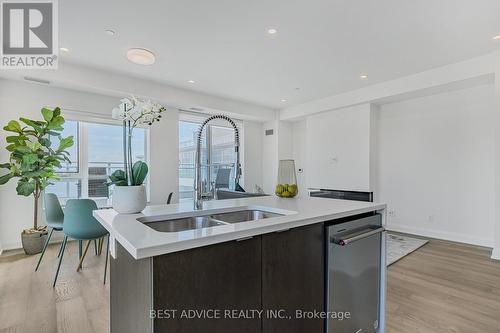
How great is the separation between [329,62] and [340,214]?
9.78 ft

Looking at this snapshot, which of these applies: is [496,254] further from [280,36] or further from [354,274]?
[280,36]

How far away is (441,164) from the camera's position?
432 cm

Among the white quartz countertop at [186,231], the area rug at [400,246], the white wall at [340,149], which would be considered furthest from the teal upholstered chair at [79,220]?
the white wall at [340,149]

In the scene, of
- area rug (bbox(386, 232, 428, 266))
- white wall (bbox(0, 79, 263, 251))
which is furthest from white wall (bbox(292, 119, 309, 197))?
white wall (bbox(0, 79, 263, 251))

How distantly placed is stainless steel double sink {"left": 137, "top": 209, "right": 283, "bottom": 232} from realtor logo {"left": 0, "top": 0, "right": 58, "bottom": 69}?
2.55 metres

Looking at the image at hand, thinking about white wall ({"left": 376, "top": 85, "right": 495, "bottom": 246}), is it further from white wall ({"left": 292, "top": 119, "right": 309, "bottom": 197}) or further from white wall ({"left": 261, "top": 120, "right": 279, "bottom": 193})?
white wall ({"left": 261, "top": 120, "right": 279, "bottom": 193})

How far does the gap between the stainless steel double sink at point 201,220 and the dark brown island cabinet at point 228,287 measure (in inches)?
8.5

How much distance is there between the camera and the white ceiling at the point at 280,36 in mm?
2455

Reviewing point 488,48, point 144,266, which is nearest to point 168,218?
point 144,266

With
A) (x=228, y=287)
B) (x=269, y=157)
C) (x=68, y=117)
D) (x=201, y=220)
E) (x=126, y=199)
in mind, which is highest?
(x=68, y=117)

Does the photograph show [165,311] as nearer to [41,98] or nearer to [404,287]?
[404,287]

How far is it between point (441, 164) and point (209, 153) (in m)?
4.73

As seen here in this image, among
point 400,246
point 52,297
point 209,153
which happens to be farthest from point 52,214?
point 400,246

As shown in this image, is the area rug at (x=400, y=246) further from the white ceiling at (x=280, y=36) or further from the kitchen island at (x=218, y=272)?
the white ceiling at (x=280, y=36)
